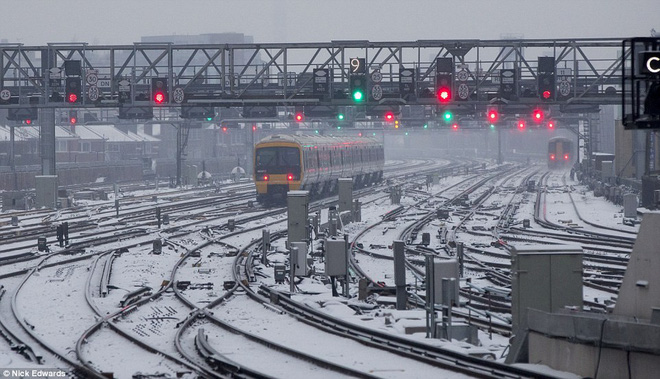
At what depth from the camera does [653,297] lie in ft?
37.8

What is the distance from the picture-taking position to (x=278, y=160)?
42.6 m

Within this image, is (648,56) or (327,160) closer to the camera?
(648,56)

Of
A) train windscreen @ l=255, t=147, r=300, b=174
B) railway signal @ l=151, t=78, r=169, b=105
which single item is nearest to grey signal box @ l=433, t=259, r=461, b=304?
railway signal @ l=151, t=78, r=169, b=105

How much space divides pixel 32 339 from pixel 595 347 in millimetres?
7966

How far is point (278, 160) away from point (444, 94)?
13451 millimetres

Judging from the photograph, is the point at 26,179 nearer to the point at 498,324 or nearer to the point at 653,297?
the point at 498,324

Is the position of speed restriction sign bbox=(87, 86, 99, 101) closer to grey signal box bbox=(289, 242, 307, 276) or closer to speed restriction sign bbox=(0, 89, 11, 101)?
speed restriction sign bbox=(0, 89, 11, 101)

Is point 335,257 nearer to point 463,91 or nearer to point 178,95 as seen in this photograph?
point 463,91

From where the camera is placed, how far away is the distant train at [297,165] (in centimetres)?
4228

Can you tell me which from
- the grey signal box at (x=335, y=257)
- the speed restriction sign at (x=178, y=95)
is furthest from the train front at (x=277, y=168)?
the grey signal box at (x=335, y=257)

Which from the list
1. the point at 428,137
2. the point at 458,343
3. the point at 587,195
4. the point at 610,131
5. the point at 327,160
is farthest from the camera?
the point at 428,137

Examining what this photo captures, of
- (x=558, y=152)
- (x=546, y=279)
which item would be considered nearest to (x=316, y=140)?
(x=546, y=279)

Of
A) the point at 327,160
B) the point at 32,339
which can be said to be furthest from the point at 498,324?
the point at 327,160

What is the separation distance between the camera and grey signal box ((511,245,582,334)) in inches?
520
